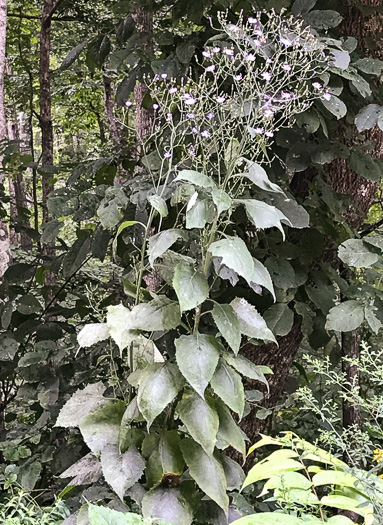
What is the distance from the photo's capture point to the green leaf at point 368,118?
147 cm

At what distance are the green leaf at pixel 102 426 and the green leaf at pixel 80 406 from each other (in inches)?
1.3

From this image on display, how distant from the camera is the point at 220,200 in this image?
1017 millimetres

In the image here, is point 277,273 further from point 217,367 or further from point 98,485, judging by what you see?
point 98,485

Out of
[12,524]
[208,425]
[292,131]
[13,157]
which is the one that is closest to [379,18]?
[292,131]

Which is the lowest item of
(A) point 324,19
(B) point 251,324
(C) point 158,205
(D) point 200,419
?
(D) point 200,419

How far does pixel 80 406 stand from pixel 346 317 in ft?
2.53

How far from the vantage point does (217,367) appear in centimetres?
111

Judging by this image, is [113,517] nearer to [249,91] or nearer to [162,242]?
[162,242]

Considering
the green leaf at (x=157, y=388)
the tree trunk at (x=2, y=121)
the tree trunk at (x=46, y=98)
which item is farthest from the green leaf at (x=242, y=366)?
the tree trunk at (x=46, y=98)

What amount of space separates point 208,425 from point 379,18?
65.7 inches

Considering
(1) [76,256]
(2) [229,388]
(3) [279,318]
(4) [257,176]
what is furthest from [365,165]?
(1) [76,256]

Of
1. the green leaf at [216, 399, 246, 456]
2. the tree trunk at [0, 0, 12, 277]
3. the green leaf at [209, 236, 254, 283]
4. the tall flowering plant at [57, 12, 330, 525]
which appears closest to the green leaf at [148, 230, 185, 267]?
the tall flowering plant at [57, 12, 330, 525]

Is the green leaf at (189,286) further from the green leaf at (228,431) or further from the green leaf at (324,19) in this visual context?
the green leaf at (324,19)

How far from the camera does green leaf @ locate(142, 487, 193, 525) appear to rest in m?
1.05
